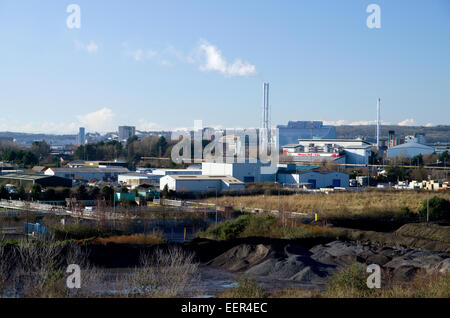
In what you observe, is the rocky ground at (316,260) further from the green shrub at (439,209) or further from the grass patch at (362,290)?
the green shrub at (439,209)

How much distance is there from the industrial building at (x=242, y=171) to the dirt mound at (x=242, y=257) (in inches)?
655

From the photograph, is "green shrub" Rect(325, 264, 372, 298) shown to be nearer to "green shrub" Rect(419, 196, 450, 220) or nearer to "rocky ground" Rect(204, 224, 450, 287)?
"rocky ground" Rect(204, 224, 450, 287)

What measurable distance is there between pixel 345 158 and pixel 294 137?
22.1 metres

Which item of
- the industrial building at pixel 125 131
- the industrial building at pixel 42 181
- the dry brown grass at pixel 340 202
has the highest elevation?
the industrial building at pixel 125 131

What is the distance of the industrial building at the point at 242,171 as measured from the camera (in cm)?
2870

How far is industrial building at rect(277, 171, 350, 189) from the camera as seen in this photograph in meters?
28.9

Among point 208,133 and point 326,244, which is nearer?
point 326,244

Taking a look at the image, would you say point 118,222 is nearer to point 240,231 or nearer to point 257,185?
point 240,231

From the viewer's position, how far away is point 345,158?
44094 millimetres

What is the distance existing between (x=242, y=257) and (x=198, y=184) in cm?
1366

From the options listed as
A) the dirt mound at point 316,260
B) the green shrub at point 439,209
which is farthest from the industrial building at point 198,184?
the dirt mound at point 316,260

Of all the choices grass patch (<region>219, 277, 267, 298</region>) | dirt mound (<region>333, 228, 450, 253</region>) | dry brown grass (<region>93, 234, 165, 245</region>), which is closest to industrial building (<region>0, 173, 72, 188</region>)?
dry brown grass (<region>93, 234, 165, 245</region>)

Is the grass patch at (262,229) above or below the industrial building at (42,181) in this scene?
below
